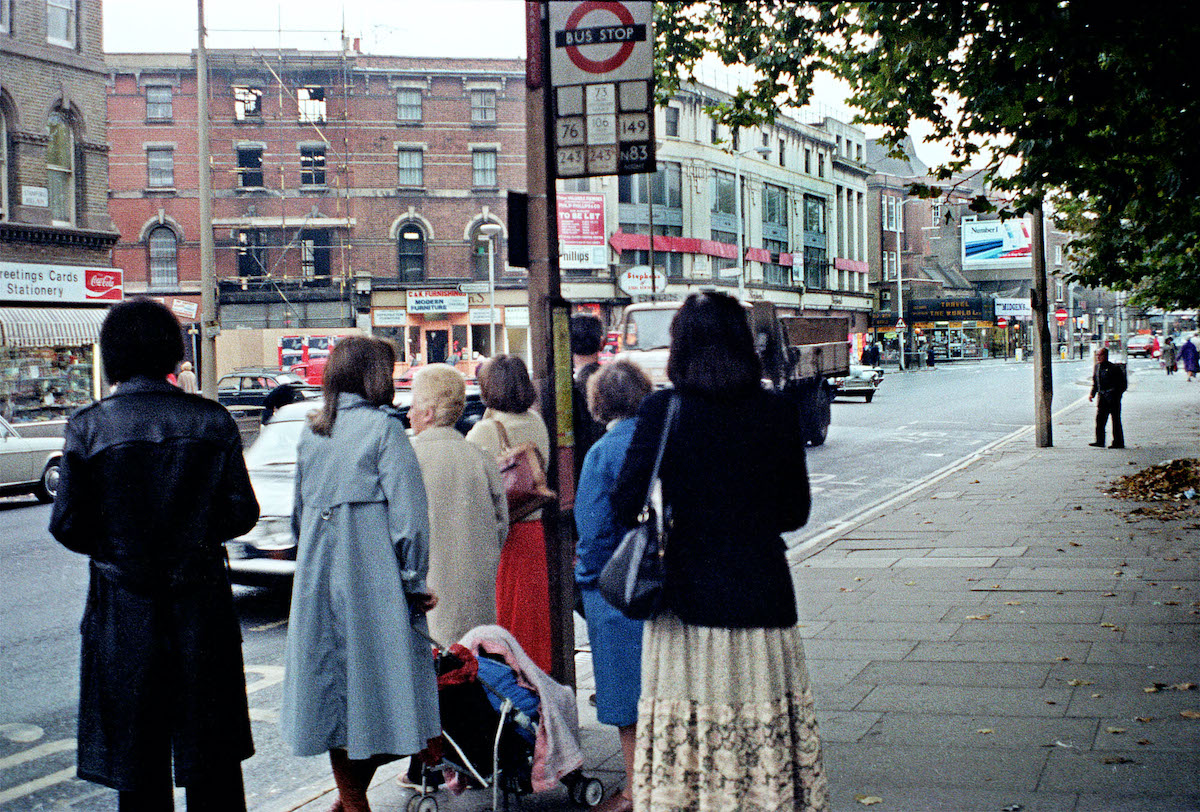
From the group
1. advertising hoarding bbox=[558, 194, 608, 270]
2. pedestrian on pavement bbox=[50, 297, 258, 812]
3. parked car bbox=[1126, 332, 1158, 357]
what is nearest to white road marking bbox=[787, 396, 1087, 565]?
pedestrian on pavement bbox=[50, 297, 258, 812]

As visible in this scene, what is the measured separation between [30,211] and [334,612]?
26693 mm

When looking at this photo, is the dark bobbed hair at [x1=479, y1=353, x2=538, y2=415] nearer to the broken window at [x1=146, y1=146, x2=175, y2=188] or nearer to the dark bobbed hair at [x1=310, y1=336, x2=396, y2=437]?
the dark bobbed hair at [x1=310, y1=336, x2=396, y2=437]

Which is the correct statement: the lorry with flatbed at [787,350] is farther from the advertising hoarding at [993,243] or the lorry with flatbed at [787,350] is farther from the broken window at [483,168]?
the advertising hoarding at [993,243]

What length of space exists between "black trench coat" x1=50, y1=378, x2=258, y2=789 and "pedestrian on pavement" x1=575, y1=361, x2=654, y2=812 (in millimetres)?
1255

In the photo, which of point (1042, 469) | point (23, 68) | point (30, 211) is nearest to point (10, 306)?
point (30, 211)

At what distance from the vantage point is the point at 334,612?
416 centimetres

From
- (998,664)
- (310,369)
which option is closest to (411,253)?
(310,369)

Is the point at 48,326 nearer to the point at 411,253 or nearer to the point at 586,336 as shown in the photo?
the point at 411,253

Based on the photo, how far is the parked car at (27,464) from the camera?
15.9m

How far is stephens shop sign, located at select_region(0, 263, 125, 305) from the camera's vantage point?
87.4ft

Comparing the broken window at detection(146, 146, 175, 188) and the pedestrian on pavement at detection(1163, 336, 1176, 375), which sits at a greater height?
the broken window at detection(146, 146, 175, 188)

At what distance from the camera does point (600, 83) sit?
16.7 feet

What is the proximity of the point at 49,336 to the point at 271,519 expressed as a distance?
21.3 m

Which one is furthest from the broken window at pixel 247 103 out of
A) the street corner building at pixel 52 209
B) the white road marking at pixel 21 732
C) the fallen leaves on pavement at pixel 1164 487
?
the white road marking at pixel 21 732
